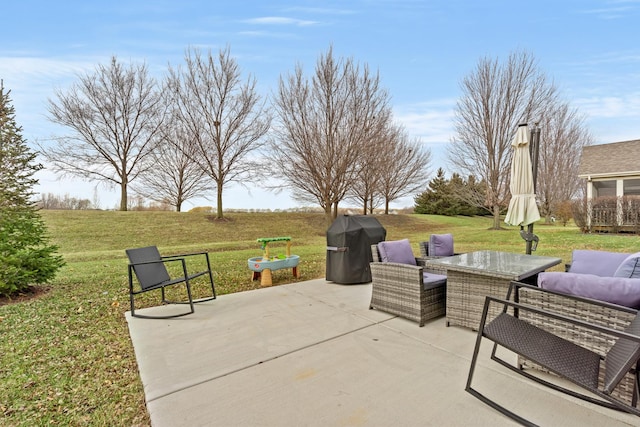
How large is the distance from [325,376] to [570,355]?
167 cm

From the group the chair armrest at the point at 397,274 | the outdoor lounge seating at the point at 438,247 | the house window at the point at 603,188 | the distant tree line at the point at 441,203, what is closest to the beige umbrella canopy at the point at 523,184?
the outdoor lounge seating at the point at 438,247

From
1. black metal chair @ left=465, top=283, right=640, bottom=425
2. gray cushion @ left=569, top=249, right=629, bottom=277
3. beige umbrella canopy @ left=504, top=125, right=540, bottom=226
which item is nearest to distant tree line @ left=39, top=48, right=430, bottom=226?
beige umbrella canopy @ left=504, top=125, right=540, bottom=226

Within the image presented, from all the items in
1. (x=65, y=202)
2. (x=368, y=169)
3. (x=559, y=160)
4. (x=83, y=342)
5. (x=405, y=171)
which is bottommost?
(x=83, y=342)

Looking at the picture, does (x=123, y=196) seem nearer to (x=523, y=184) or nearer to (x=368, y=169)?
(x=368, y=169)

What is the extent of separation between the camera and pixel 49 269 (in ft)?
16.3

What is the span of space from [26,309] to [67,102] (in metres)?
17.8

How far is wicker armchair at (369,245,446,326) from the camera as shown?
341cm

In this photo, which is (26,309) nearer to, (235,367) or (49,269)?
(49,269)

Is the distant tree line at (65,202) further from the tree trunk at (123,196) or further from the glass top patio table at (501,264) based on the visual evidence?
the glass top patio table at (501,264)

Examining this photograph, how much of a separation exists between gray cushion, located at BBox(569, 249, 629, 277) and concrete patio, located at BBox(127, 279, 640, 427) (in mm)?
1463

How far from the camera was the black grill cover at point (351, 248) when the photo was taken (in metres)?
5.23

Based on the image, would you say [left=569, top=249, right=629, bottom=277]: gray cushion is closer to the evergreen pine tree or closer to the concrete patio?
the concrete patio

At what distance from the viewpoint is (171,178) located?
66.8 feet

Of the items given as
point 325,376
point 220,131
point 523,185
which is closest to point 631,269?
point 523,185
